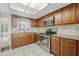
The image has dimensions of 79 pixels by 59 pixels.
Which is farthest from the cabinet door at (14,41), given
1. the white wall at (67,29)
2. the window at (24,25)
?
the white wall at (67,29)

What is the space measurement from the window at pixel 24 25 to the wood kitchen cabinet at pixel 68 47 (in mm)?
912

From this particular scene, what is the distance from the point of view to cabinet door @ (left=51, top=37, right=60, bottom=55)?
1917mm

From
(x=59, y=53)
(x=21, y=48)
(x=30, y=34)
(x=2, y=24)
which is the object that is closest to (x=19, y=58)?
(x=21, y=48)

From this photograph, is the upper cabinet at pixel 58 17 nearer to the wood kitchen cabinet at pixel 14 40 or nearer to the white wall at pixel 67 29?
the white wall at pixel 67 29

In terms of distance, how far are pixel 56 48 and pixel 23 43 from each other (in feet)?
2.93

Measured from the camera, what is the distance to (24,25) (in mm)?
1802

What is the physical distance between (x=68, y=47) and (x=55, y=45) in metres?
0.47

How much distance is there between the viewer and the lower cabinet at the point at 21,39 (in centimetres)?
191

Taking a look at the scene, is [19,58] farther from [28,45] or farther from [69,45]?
[69,45]

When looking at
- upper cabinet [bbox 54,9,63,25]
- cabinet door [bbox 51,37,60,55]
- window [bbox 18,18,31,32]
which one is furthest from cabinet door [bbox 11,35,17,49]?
upper cabinet [bbox 54,9,63,25]

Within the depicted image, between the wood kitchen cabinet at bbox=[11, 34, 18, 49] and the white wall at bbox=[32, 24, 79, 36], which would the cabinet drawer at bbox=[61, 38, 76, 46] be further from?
the wood kitchen cabinet at bbox=[11, 34, 18, 49]

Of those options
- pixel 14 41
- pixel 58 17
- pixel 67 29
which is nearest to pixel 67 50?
pixel 67 29

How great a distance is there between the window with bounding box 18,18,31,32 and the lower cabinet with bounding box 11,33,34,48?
→ 7.2 inches

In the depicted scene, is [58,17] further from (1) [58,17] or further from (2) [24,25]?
(2) [24,25]
